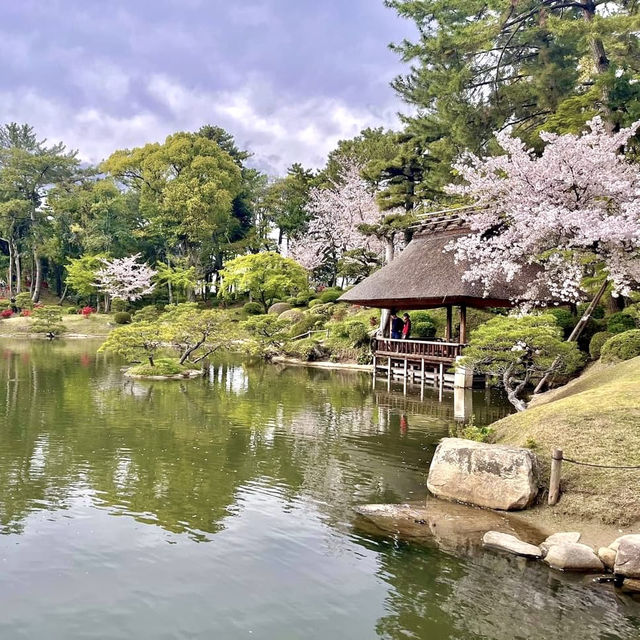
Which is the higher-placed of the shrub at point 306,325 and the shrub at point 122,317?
the shrub at point 122,317

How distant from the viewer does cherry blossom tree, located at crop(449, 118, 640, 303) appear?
1003 centimetres

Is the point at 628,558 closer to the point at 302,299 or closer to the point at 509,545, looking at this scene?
the point at 509,545

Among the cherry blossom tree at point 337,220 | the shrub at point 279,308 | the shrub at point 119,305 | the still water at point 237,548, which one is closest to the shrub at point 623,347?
the still water at point 237,548

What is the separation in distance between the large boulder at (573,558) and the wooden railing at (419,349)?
11736mm

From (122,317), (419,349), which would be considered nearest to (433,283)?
(419,349)

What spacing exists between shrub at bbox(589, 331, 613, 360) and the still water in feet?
21.3

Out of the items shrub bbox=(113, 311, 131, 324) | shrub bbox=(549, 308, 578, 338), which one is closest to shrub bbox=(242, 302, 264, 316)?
shrub bbox=(113, 311, 131, 324)

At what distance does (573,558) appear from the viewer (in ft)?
20.0

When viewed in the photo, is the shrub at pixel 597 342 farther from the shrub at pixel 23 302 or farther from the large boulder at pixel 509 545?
the shrub at pixel 23 302

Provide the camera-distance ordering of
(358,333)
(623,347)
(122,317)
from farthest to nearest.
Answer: (122,317) < (358,333) < (623,347)

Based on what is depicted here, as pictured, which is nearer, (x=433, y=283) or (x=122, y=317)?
(x=433, y=283)

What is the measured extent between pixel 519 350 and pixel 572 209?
126 inches

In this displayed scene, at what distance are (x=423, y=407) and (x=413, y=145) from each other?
592 inches

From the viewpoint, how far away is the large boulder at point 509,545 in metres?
6.37
